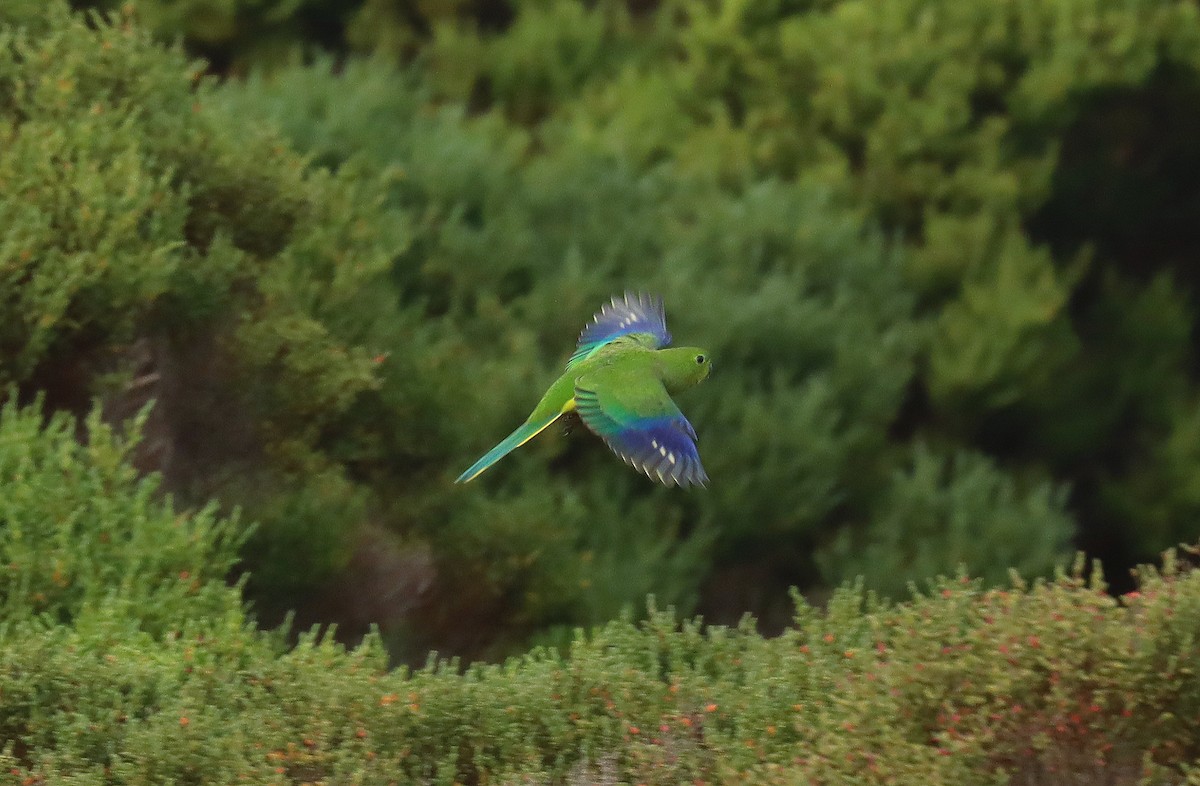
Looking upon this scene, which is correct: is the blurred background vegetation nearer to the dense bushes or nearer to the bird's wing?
the dense bushes

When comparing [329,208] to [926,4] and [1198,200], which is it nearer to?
[926,4]

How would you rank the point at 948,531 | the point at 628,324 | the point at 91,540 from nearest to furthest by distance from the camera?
the point at 628,324 → the point at 91,540 → the point at 948,531

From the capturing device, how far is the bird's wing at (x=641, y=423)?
6.11m

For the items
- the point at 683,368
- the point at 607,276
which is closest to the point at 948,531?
the point at 607,276

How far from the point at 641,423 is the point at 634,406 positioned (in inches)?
3.1

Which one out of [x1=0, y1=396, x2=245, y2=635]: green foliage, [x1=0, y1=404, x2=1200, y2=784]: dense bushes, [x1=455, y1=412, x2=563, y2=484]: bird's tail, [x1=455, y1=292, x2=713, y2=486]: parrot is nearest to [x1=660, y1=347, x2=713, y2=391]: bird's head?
[x1=455, y1=292, x2=713, y2=486]: parrot

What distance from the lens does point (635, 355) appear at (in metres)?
6.70

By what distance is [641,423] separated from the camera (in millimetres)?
6258

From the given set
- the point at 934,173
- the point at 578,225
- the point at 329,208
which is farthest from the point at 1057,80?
the point at 329,208

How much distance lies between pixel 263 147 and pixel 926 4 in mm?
7431

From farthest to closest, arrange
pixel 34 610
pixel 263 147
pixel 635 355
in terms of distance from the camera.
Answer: pixel 263 147, pixel 34 610, pixel 635 355

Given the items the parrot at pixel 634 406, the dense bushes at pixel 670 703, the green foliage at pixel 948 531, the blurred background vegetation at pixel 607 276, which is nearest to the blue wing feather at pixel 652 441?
the parrot at pixel 634 406

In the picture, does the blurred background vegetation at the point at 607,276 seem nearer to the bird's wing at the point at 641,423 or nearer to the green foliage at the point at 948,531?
the green foliage at the point at 948,531

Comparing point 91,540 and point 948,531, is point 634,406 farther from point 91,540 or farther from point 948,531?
point 948,531
